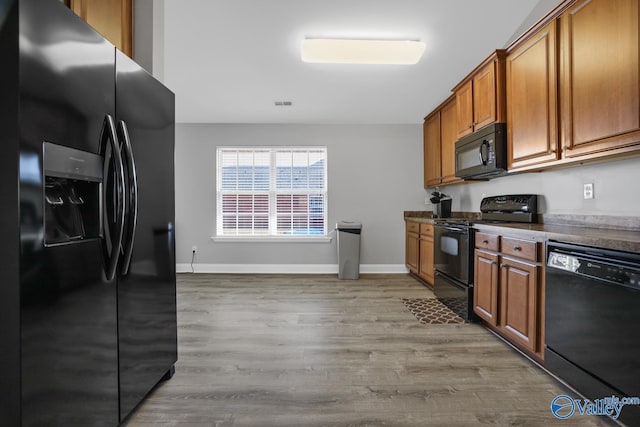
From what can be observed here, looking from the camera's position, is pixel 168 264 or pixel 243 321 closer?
pixel 168 264

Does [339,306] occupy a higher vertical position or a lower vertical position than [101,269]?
lower

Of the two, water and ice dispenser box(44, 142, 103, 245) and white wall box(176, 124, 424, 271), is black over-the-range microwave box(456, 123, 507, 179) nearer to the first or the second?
white wall box(176, 124, 424, 271)

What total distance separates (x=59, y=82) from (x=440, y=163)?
423 cm

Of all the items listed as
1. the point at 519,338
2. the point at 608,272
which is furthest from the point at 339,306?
the point at 608,272

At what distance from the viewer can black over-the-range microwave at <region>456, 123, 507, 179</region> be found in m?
2.93

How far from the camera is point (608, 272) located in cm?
150

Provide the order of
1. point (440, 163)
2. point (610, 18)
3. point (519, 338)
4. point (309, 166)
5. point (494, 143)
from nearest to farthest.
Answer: point (610, 18), point (519, 338), point (494, 143), point (440, 163), point (309, 166)

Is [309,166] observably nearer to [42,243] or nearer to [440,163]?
[440,163]

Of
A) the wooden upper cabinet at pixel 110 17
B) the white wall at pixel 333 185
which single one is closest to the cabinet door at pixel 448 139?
the white wall at pixel 333 185

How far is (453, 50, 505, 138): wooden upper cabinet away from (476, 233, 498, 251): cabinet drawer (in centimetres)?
107

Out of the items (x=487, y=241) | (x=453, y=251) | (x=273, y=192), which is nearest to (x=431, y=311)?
(x=453, y=251)

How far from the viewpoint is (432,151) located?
15.7ft

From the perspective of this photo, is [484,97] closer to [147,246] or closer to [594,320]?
[594,320]

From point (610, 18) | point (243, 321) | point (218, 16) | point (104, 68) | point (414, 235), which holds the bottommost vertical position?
point (243, 321)
